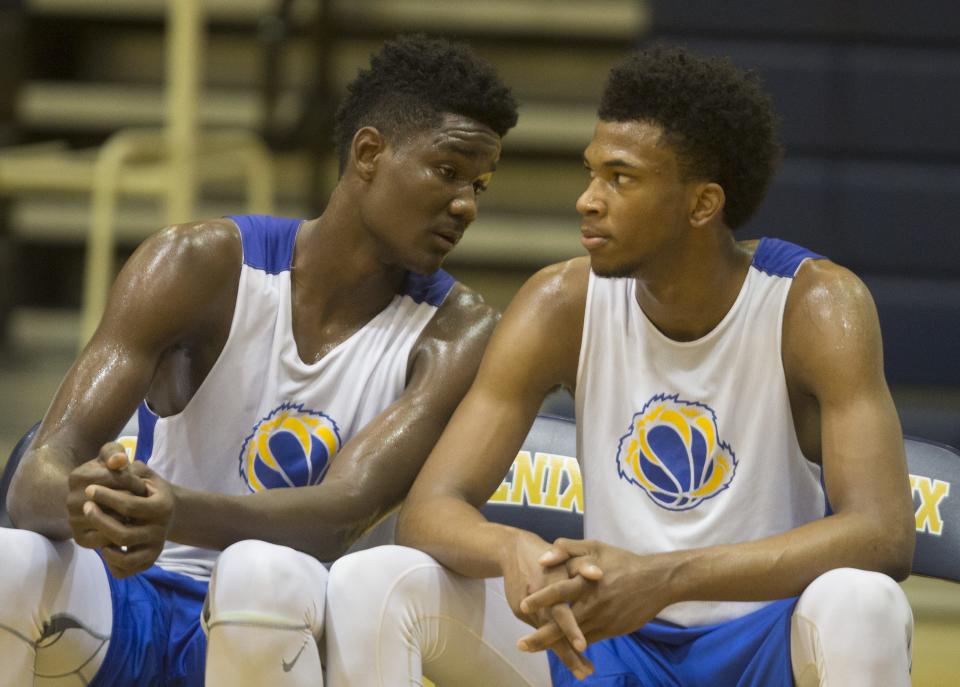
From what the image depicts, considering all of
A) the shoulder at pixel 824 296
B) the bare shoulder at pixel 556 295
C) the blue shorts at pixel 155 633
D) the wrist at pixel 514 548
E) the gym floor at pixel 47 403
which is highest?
the shoulder at pixel 824 296

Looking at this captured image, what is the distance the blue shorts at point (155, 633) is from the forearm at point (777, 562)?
2.30 ft

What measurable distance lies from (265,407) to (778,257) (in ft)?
2.66

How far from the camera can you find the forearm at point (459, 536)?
1.97 meters

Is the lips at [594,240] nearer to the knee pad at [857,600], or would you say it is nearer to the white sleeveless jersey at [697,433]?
the white sleeveless jersey at [697,433]

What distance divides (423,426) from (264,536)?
1.01 ft

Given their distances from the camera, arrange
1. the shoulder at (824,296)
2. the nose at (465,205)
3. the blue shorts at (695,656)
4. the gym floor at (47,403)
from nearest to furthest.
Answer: the blue shorts at (695,656)
the shoulder at (824,296)
the nose at (465,205)
the gym floor at (47,403)

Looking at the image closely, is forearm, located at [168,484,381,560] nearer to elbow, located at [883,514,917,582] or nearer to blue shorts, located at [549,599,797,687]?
blue shorts, located at [549,599,797,687]

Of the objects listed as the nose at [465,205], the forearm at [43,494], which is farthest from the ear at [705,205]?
the forearm at [43,494]

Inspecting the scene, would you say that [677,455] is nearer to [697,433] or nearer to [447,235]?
[697,433]

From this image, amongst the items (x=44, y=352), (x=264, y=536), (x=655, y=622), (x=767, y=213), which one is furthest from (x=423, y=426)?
(x=44, y=352)

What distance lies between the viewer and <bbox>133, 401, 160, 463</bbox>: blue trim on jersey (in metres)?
2.38

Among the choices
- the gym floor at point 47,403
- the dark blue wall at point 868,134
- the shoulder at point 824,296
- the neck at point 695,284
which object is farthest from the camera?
the dark blue wall at point 868,134

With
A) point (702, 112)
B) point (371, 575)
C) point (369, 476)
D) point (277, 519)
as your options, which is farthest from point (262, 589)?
point (702, 112)

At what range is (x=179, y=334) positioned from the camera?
2.29 meters
